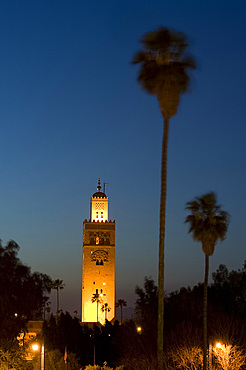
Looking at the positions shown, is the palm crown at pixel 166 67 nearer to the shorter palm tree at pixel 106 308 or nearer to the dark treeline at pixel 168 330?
the dark treeline at pixel 168 330

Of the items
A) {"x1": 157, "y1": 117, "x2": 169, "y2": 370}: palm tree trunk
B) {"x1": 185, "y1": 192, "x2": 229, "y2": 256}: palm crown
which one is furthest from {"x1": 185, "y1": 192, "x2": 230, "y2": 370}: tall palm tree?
{"x1": 157, "y1": 117, "x2": 169, "y2": 370}: palm tree trunk

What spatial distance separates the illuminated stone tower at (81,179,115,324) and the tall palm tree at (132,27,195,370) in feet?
268

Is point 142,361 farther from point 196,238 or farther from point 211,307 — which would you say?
point 211,307

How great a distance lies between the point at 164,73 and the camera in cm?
2098

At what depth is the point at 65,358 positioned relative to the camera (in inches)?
1817

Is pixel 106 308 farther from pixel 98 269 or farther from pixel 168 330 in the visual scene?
pixel 168 330

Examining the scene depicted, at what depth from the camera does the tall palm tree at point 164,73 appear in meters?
20.8

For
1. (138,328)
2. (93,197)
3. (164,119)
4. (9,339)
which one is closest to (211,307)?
(138,328)

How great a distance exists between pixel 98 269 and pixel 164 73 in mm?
84815

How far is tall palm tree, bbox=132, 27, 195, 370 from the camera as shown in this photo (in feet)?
68.2

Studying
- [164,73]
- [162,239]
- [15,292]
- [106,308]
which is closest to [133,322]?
[15,292]

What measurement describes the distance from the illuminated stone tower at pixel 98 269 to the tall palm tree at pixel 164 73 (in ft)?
268

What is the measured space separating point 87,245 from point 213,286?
50336mm

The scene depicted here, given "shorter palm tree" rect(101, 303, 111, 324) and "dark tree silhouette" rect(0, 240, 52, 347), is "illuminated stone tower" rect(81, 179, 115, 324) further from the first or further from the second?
"dark tree silhouette" rect(0, 240, 52, 347)
